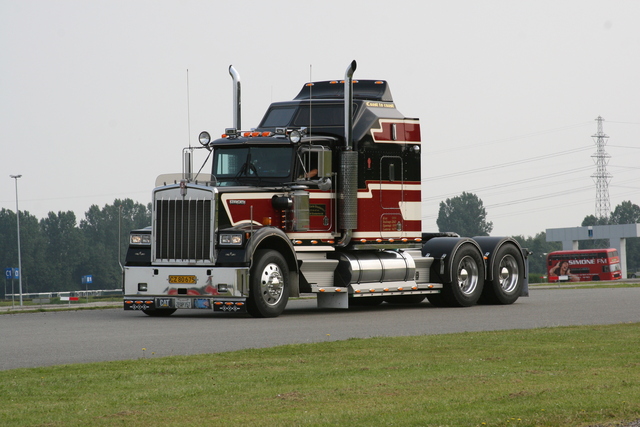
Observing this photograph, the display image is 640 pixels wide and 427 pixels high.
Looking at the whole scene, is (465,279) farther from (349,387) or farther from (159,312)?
(349,387)

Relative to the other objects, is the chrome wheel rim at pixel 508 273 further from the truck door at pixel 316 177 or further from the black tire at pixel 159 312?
the black tire at pixel 159 312

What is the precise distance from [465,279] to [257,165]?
612 cm

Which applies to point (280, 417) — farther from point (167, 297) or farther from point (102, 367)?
point (167, 297)

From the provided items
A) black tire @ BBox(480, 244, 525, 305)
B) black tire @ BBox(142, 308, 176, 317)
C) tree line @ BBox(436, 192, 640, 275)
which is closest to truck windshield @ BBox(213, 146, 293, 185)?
black tire @ BBox(142, 308, 176, 317)

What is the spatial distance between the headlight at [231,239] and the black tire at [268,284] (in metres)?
0.53

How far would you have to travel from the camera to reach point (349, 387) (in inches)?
381

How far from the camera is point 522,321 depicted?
18688 millimetres

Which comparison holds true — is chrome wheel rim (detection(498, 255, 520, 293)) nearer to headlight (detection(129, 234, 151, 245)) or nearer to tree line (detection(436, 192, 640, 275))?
headlight (detection(129, 234, 151, 245))

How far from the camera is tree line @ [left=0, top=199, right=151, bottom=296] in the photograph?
478ft

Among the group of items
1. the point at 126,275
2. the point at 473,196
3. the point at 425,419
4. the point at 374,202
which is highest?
the point at 473,196

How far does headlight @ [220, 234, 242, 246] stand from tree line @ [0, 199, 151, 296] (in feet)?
403

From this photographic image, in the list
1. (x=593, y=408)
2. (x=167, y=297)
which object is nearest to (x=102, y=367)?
(x=593, y=408)

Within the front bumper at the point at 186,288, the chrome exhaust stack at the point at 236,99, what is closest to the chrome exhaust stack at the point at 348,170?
the front bumper at the point at 186,288

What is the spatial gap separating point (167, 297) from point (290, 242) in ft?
8.48
